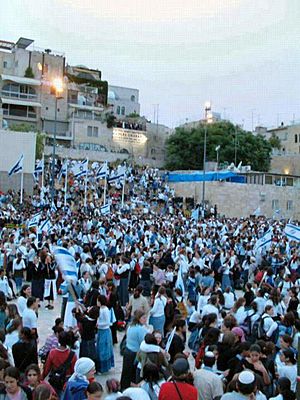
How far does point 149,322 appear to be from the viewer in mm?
9992

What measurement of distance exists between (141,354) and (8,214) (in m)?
22.2

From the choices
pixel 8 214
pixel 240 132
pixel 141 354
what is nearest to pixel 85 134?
pixel 240 132

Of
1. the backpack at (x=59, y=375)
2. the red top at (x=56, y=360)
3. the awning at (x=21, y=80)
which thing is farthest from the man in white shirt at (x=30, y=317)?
the awning at (x=21, y=80)

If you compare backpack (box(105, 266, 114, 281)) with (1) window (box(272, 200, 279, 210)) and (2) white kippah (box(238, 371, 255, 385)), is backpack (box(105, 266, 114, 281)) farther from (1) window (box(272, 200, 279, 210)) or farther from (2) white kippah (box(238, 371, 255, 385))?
(1) window (box(272, 200, 279, 210))

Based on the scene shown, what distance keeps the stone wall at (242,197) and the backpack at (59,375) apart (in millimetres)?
41313

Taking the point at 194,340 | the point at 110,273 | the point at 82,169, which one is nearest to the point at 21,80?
the point at 82,169

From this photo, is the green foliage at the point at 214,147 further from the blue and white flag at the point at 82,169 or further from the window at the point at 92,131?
the blue and white flag at the point at 82,169

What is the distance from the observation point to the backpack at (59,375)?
652cm

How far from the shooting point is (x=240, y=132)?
206 ft

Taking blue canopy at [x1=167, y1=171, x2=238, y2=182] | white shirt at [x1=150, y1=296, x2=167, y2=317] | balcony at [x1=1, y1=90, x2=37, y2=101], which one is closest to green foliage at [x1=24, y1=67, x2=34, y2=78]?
balcony at [x1=1, y1=90, x2=37, y2=101]

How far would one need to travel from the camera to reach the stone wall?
47438mm

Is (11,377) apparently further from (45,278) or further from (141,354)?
(45,278)

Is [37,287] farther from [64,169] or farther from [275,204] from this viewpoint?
[275,204]

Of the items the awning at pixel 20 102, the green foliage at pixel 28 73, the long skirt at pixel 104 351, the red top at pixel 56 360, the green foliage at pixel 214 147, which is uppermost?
the green foliage at pixel 28 73
